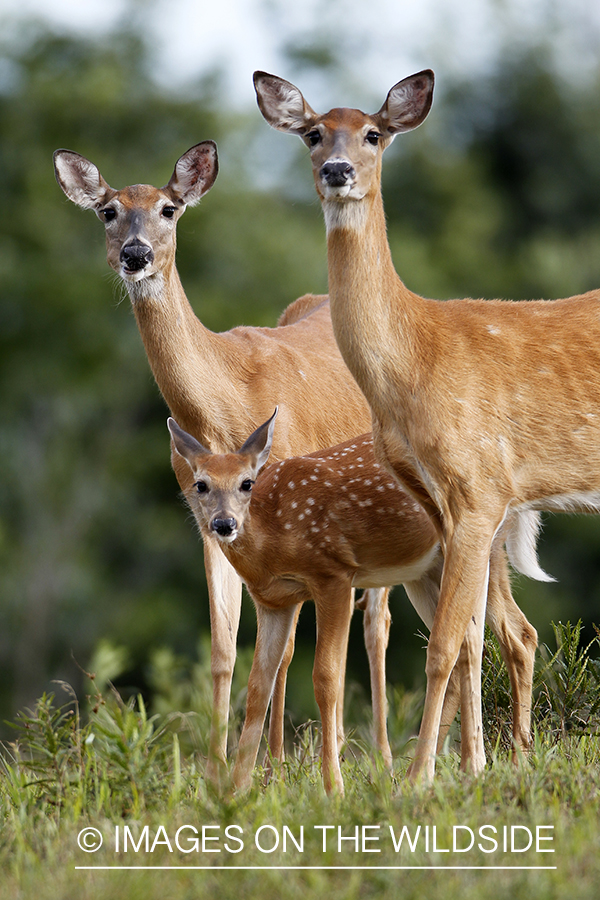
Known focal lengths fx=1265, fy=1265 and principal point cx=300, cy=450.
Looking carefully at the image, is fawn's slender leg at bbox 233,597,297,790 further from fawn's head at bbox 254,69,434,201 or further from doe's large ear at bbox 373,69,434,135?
doe's large ear at bbox 373,69,434,135

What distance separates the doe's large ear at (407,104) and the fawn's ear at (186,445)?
1.67 meters

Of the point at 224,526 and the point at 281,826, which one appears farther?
the point at 224,526

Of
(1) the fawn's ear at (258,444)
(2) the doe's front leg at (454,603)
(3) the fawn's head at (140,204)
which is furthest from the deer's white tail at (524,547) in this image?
(3) the fawn's head at (140,204)

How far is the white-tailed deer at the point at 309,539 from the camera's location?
18.2 ft

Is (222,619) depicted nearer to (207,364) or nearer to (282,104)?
(207,364)

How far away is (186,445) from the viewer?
595cm

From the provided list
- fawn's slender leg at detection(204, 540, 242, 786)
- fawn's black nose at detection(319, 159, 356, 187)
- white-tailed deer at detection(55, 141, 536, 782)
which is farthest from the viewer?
fawn's slender leg at detection(204, 540, 242, 786)

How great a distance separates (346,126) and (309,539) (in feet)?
5.88

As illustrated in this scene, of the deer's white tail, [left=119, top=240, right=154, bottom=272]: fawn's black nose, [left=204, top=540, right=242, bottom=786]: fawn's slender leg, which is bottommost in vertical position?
[left=204, top=540, right=242, bottom=786]: fawn's slender leg

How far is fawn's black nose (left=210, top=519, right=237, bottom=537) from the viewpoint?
5406mm

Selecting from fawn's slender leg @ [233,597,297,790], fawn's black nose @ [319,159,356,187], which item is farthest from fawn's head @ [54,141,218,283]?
fawn's slender leg @ [233,597,297,790]

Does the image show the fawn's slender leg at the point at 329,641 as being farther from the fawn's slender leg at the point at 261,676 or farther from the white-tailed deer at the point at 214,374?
the white-tailed deer at the point at 214,374

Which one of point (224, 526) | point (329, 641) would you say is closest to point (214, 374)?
point (224, 526)

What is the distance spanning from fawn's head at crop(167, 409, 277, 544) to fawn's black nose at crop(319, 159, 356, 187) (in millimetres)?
1211
